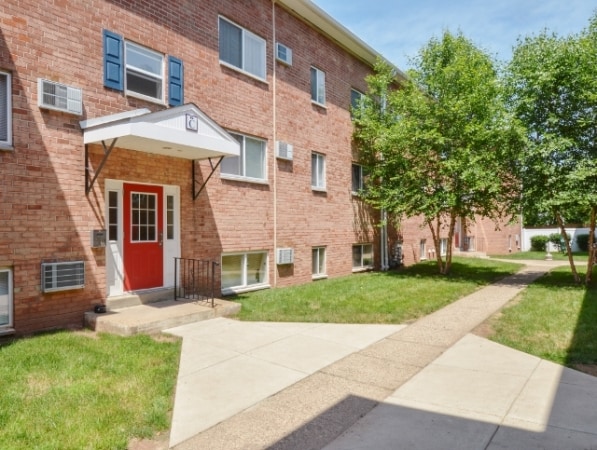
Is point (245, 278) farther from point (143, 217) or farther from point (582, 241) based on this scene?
point (582, 241)

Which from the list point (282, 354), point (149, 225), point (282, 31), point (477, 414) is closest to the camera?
point (477, 414)

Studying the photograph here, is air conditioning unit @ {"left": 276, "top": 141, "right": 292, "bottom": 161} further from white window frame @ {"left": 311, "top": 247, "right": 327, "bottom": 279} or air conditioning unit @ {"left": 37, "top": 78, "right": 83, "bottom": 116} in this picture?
air conditioning unit @ {"left": 37, "top": 78, "right": 83, "bottom": 116}

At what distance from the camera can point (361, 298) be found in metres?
10.1

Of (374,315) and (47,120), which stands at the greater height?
(47,120)

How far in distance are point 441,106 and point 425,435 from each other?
41.3 feet

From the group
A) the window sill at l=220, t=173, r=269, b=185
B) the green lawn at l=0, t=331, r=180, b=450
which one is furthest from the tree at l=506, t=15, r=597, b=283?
the green lawn at l=0, t=331, r=180, b=450

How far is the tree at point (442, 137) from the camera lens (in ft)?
43.3

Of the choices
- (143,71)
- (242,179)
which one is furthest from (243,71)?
(143,71)

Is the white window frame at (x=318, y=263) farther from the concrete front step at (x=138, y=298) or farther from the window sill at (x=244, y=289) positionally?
the concrete front step at (x=138, y=298)

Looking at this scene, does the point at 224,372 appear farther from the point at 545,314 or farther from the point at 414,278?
the point at 414,278

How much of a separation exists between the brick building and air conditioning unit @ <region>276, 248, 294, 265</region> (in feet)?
0.14

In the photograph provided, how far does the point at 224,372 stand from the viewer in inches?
205

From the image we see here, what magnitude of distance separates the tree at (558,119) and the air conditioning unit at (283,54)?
22.0ft

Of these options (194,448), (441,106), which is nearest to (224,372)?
(194,448)
